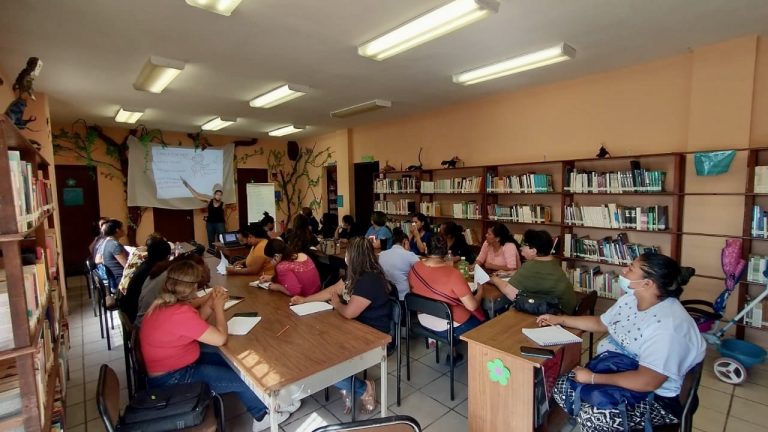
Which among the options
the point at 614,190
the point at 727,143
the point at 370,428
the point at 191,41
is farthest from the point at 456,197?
the point at 370,428

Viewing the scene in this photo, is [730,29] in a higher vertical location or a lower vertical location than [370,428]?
higher

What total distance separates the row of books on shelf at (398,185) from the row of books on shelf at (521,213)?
61.2 inches

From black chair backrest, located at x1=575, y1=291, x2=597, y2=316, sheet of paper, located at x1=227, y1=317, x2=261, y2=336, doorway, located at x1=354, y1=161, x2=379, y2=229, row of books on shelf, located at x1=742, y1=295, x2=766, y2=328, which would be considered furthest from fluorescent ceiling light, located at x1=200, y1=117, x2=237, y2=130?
row of books on shelf, located at x1=742, y1=295, x2=766, y2=328

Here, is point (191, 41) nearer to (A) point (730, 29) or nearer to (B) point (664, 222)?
(A) point (730, 29)

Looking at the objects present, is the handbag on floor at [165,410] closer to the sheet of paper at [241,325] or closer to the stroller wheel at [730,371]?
the sheet of paper at [241,325]

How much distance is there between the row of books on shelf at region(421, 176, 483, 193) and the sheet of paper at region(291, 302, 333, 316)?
3505 millimetres

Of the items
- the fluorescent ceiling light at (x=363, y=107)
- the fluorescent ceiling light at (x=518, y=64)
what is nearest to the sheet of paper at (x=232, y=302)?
the fluorescent ceiling light at (x=518, y=64)

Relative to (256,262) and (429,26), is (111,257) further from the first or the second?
(429,26)

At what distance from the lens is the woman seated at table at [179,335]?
77.8 inches

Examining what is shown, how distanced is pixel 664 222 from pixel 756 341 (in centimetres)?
133

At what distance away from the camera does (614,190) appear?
4.05m

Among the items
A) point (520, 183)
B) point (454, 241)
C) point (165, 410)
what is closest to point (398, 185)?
point (520, 183)

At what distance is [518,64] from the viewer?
12.4 feet

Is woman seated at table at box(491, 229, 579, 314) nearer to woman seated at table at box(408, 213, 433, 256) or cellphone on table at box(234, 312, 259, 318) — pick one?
cellphone on table at box(234, 312, 259, 318)
